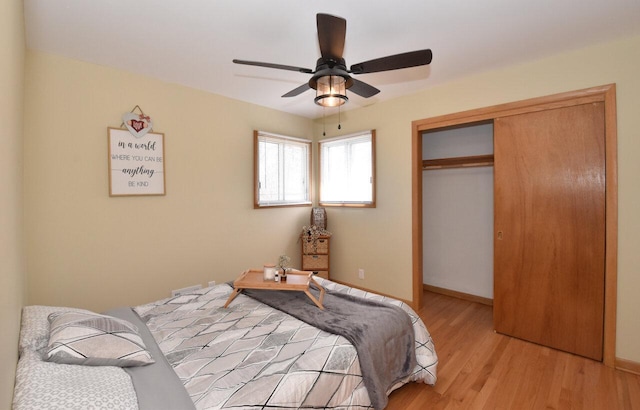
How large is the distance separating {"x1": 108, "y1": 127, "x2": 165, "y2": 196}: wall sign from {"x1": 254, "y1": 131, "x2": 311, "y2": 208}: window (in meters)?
1.12

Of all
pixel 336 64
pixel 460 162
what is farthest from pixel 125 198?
pixel 460 162

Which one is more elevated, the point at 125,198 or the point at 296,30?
the point at 296,30

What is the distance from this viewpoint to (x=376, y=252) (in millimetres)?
3787

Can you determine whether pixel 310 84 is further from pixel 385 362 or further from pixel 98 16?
pixel 385 362

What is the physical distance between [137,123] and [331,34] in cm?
215

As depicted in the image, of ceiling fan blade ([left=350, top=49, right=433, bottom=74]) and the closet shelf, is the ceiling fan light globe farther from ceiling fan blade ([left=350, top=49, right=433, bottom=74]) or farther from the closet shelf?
the closet shelf

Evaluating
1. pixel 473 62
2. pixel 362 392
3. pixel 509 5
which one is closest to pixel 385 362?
pixel 362 392

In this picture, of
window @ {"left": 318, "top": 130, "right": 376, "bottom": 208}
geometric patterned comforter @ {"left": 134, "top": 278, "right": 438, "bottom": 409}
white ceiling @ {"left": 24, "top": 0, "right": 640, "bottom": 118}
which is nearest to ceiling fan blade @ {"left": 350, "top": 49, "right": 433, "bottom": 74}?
white ceiling @ {"left": 24, "top": 0, "right": 640, "bottom": 118}

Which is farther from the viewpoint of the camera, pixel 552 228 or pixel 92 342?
pixel 552 228

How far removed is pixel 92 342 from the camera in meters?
1.26

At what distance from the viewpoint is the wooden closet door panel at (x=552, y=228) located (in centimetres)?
235

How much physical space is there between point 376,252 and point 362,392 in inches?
89.7

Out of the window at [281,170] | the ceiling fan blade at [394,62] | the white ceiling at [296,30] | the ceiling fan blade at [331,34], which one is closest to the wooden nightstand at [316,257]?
the window at [281,170]

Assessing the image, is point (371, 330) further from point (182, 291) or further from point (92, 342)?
point (182, 291)
